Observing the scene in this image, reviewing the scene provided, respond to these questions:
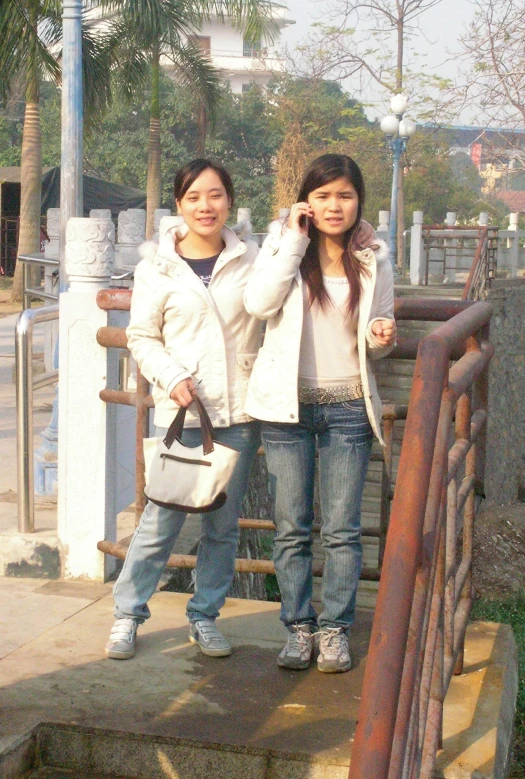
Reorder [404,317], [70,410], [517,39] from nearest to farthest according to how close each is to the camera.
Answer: [404,317] → [70,410] → [517,39]

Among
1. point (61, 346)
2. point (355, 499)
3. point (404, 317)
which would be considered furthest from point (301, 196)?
point (61, 346)

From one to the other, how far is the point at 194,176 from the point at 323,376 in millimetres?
712

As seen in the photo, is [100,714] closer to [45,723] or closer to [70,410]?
[45,723]

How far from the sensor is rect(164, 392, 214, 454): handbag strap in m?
3.01

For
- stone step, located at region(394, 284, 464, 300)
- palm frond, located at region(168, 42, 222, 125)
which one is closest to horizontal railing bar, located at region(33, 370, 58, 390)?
stone step, located at region(394, 284, 464, 300)

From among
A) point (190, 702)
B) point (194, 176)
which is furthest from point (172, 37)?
point (190, 702)

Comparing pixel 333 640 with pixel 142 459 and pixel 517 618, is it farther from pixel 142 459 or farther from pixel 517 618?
pixel 517 618

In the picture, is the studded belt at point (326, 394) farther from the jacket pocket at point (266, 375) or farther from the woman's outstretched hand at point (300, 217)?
the woman's outstretched hand at point (300, 217)

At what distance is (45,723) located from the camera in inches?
111

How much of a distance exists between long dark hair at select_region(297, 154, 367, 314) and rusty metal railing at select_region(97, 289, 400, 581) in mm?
624

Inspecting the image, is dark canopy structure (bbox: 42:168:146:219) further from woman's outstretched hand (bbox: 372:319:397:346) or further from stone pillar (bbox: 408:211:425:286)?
woman's outstretched hand (bbox: 372:319:397:346)

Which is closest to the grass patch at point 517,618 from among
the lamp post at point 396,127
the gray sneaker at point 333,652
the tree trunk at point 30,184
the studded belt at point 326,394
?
the gray sneaker at point 333,652

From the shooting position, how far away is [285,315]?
3029mm

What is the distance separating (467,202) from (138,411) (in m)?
38.3
